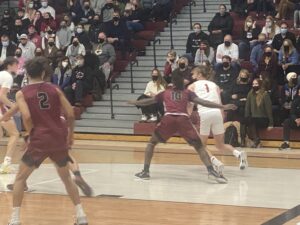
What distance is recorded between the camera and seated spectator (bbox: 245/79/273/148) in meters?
16.8

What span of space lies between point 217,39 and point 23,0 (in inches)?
330

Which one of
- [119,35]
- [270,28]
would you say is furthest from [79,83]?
[270,28]

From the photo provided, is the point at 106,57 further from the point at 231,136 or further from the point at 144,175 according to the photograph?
the point at 144,175

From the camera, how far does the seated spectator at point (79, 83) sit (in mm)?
19766

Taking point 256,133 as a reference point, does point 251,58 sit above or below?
above

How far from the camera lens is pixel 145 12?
23344mm

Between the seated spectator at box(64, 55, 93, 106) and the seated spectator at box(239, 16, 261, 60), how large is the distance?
4.03m

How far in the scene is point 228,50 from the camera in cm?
1912

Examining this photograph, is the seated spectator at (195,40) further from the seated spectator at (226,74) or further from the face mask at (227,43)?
the seated spectator at (226,74)

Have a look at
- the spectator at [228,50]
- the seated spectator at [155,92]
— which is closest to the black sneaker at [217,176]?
the seated spectator at [155,92]

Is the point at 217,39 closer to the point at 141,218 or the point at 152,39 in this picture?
the point at 152,39

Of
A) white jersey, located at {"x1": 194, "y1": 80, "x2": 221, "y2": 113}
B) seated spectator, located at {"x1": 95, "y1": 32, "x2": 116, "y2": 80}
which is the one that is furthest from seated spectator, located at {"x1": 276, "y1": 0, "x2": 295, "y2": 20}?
white jersey, located at {"x1": 194, "y1": 80, "x2": 221, "y2": 113}

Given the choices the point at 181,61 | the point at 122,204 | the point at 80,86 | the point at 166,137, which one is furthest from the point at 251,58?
the point at 122,204

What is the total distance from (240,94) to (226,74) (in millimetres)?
750
